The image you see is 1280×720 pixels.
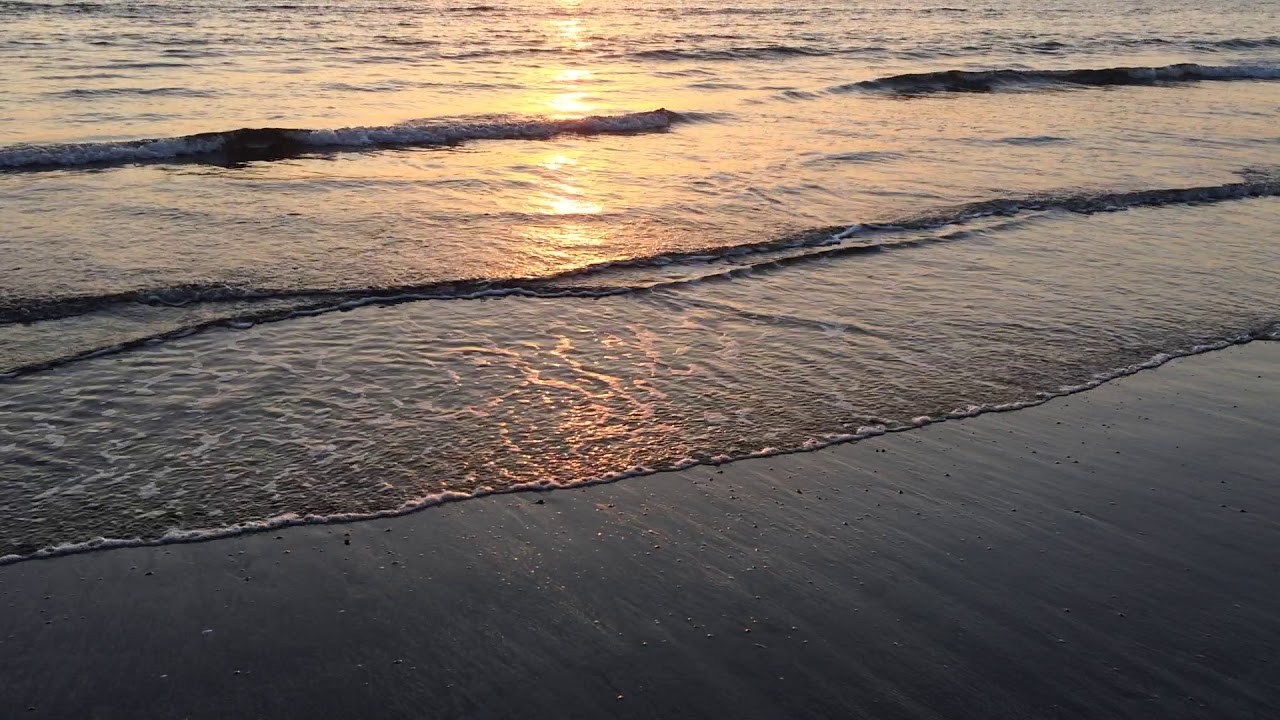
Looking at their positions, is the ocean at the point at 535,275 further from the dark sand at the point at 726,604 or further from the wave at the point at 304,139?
the dark sand at the point at 726,604

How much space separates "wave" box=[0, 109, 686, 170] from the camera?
13.5m

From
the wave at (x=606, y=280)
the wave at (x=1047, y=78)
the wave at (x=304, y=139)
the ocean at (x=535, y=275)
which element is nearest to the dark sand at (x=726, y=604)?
the ocean at (x=535, y=275)

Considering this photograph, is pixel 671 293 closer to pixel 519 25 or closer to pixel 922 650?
pixel 922 650

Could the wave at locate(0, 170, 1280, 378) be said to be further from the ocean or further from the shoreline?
the shoreline

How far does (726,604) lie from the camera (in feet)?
14.3

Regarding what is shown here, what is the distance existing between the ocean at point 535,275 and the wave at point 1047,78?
217 centimetres

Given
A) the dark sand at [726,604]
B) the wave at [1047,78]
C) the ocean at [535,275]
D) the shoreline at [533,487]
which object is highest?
the wave at [1047,78]

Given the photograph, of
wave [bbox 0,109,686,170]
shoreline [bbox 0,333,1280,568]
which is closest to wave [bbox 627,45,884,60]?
wave [bbox 0,109,686,170]

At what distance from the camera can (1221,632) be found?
426 cm

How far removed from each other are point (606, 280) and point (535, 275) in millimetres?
600

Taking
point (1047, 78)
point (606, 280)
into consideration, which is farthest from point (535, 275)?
point (1047, 78)

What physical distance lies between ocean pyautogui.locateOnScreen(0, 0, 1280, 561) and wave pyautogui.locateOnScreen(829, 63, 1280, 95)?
7.13 ft

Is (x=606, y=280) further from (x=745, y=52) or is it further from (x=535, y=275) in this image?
(x=745, y=52)

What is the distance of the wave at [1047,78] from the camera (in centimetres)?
2361
